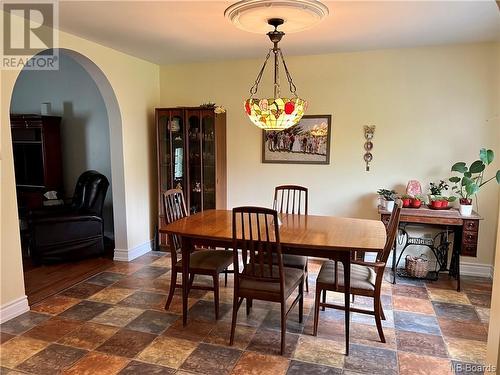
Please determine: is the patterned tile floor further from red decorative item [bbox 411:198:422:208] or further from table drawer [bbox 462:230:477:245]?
red decorative item [bbox 411:198:422:208]

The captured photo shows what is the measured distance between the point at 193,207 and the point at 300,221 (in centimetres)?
203

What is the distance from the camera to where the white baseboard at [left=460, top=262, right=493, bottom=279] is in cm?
407

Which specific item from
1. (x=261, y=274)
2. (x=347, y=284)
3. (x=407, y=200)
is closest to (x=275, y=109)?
(x=261, y=274)

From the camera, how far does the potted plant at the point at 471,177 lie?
365cm

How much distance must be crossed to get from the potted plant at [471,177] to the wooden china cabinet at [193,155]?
273cm

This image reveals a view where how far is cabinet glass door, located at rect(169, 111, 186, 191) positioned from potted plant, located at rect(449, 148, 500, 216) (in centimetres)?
319

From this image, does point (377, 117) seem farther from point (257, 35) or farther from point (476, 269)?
point (476, 269)

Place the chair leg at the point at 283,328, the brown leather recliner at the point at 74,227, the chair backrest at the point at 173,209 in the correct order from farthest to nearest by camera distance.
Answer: the brown leather recliner at the point at 74,227 < the chair backrest at the point at 173,209 < the chair leg at the point at 283,328

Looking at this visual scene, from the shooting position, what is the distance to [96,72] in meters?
4.09

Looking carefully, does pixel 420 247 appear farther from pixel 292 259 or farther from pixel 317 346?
pixel 317 346

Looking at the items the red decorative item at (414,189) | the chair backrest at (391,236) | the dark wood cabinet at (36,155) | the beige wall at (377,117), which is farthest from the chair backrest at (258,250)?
the dark wood cabinet at (36,155)

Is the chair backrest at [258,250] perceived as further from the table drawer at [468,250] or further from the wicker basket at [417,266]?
the table drawer at [468,250]

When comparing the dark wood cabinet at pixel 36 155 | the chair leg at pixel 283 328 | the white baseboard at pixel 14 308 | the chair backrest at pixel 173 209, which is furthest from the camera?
the dark wood cabinet at pixel 36 155

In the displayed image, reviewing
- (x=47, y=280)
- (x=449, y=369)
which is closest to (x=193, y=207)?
(x=47, y=280)
